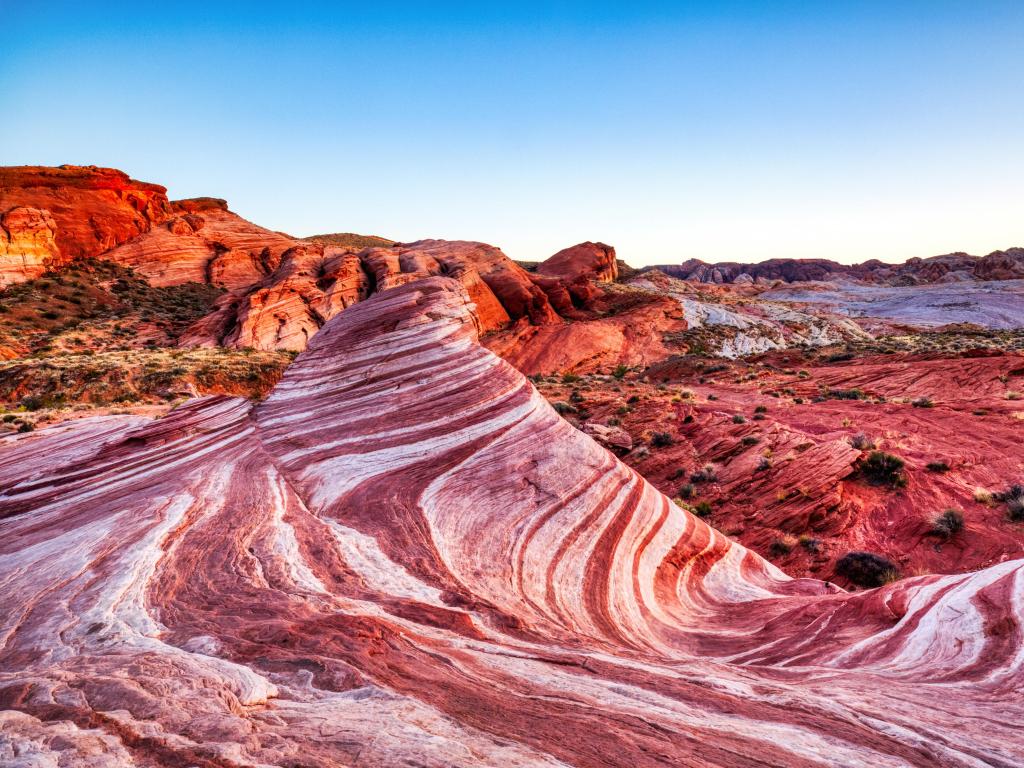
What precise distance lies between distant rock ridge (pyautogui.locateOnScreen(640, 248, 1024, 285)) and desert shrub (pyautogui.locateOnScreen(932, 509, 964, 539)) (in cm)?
10834

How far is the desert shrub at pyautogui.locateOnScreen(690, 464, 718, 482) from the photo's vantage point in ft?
46.8

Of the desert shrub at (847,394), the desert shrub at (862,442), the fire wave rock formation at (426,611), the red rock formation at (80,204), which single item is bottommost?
the desert shrub at (862,442)

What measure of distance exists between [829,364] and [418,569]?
34996 millimetres

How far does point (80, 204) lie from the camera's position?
52.8m

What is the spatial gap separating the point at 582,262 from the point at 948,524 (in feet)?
201

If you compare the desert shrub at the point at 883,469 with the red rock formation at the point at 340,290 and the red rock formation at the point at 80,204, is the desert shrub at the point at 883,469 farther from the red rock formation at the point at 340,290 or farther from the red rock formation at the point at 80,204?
the red rock formation at the point at 80,204

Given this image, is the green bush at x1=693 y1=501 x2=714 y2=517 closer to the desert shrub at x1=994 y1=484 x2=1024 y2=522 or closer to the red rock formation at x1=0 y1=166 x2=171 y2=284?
the desert shrub at x1=994 y1=484 x2=1024 y2=522

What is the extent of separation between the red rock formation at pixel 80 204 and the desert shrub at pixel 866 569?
61062 millimetres

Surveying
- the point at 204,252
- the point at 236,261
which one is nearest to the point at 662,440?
the point at 236,261

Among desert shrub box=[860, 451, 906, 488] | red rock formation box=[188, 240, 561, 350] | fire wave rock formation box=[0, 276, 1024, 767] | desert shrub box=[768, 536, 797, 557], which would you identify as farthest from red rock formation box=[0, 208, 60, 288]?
desert shrub box=[860, 451, 906, 488]

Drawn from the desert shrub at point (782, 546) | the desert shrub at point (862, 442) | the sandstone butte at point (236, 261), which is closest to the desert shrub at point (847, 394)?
the desert shrub at point (862, 442)

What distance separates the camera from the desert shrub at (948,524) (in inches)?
420

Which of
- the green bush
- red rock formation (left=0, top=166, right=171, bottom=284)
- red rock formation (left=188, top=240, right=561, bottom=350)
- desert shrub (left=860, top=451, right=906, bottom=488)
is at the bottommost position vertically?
the green bush

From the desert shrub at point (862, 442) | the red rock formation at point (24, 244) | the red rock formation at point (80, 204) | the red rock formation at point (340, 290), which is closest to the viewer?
the desert shrub at point (862, 442)
